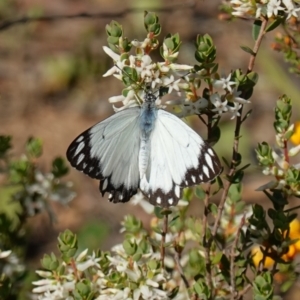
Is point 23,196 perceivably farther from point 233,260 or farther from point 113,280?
point 233,260

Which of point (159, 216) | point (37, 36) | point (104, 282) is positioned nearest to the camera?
point (104, 282)

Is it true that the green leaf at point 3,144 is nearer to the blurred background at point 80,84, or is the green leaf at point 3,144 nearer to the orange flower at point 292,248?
the orange flower at point 292,248

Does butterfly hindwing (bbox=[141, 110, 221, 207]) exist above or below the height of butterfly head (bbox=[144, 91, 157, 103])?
below

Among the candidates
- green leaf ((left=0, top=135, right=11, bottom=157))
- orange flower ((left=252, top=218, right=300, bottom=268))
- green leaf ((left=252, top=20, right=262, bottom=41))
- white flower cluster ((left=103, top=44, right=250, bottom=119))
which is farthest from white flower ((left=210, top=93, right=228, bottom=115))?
green leaf ((left=0, top=135, right=11, bottom=157))

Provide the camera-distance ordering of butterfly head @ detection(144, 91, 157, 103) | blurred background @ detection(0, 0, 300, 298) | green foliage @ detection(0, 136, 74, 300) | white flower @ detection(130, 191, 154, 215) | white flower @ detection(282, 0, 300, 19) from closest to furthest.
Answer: white flower @ detection(282, 0, 300, 19), butterfly head @ detection(144, 91, 157, 103), white flower @ detection(130, 191, 154, 215), green foliage @ detection(0, 136, 74, 300), blurred background @ detection(0, 0, 300, 298)

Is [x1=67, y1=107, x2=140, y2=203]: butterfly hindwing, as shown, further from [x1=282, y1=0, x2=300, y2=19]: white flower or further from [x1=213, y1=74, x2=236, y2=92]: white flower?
[x1=282, y1=0, x2=300, y2=19]: white flower

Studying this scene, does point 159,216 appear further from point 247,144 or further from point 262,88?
point 262,88

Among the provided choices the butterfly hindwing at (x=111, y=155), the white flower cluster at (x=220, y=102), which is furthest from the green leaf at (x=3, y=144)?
the white flower cluster at (x=220, y=102)

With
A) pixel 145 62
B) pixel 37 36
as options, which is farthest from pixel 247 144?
pixel 145 62
